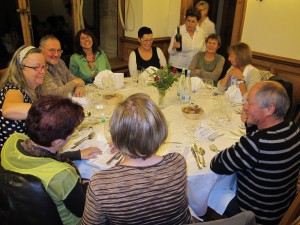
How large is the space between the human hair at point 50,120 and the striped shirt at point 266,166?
787 mm

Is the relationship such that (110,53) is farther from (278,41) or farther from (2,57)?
(278,41)

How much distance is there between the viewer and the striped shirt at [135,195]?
927 mm

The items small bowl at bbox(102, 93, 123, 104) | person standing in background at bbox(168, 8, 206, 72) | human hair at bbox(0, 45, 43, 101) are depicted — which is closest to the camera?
human hair at bbox(0, 45, 43, 101)

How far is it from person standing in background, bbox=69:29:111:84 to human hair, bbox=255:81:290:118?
2007mm

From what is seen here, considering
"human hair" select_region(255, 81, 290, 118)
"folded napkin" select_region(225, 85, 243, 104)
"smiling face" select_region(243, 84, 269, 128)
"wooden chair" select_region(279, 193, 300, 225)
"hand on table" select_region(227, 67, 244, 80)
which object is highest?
"human hair" select_region(255, 81, 290, 118)

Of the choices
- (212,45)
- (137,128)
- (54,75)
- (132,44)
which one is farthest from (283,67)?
(137,128)

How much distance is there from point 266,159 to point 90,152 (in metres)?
0.94

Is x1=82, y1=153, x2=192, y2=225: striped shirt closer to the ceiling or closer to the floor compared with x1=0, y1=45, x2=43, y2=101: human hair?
closer to the floor

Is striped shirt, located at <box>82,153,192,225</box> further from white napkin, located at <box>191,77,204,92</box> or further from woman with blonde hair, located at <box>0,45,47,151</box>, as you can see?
white napkin, located at <box>191,77,204,92</box>

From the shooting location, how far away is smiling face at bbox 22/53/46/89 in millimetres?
1739

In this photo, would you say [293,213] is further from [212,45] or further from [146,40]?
[146,40]

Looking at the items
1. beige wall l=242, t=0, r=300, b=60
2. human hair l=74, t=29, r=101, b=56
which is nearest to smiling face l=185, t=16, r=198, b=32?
beige wall l=242, t=0, r=300, b=60

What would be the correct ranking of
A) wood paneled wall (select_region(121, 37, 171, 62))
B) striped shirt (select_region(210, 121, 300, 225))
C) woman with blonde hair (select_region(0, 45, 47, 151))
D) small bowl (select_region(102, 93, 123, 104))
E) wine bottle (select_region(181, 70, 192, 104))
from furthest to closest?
1. wood paneled wall (select_region(121, 37, 171, 62))
2. wine bottle (select_region(181, 70, 192, 104))
3. small bowl (select_region(102, 93, 123, 104))
4. woman with blonde hair (select_region(0, 45, 47, 151))
5. striped shirt (select_region(210, 121, 300, 225))

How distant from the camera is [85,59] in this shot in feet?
9.73
